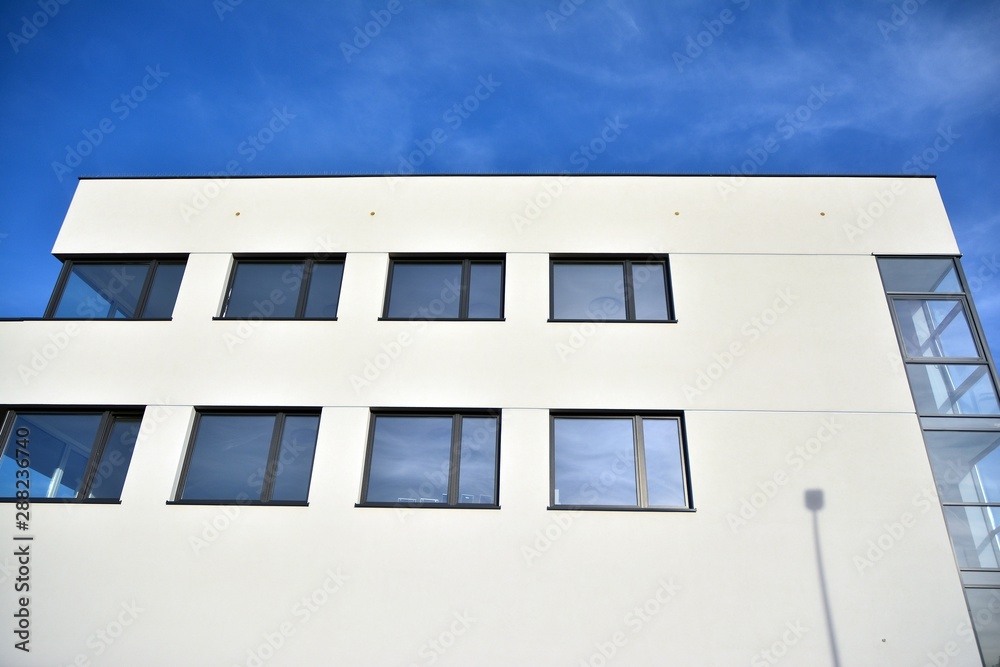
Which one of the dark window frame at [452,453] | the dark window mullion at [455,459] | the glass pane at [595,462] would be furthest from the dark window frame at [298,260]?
the glass pane at [595,462]

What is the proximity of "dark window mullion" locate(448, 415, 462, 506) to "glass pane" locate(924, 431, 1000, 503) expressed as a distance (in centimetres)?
574

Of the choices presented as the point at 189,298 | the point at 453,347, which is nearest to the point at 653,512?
the point at 453,347

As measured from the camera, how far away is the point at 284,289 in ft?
28.0

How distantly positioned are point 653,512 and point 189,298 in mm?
7068

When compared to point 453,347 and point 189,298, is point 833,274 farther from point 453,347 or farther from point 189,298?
point 189,298

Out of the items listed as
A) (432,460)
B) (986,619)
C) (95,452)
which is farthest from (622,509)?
(95,452)

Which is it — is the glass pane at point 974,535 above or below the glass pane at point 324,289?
below

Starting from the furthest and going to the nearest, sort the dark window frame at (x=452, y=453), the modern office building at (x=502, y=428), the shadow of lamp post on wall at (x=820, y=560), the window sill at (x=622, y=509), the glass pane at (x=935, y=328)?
1. the glass pane at (x=935, y=328)
2. the dark window frame at (x=452, y=453)
3. the window sill at (x=622, y=509)
4. the modern office building at (x=502, y=428)
5. the shadow of lamp post on wall at (x=820, y=560)

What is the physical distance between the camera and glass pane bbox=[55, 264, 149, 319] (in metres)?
8.31

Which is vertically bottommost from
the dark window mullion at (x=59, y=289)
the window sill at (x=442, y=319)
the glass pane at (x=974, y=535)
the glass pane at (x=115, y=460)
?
the glass pane at (x=974, y=535)

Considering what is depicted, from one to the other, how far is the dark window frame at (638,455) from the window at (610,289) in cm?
134

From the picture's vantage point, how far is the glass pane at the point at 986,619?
5918 mm

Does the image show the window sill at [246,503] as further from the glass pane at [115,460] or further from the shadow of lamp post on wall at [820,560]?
the shadow of lamp post on wall at [820,560]

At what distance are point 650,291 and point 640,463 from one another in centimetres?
261
